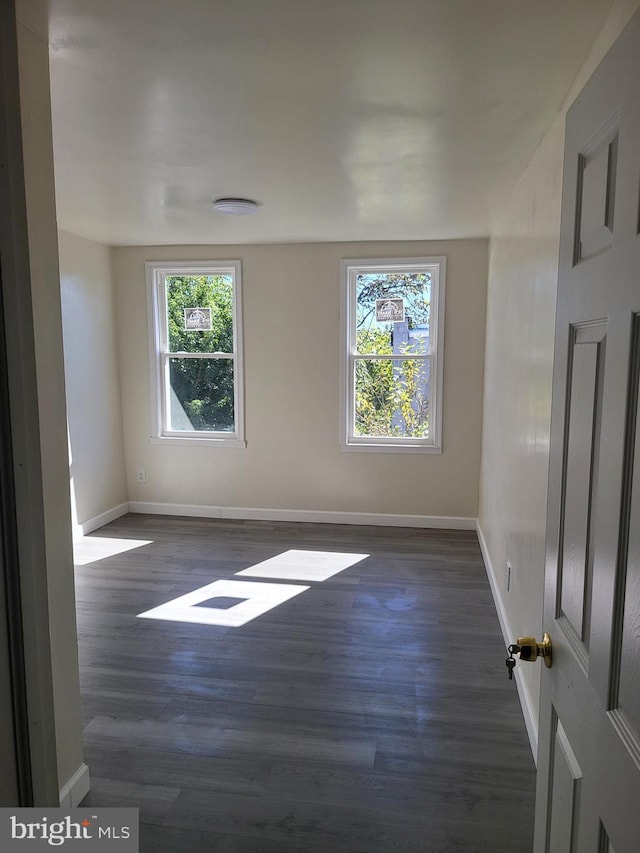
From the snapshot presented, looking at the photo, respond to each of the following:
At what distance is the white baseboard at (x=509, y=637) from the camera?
220 cm

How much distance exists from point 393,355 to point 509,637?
8.62 feet

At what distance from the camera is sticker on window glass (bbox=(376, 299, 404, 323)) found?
4840 mm

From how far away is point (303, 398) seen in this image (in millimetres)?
5012

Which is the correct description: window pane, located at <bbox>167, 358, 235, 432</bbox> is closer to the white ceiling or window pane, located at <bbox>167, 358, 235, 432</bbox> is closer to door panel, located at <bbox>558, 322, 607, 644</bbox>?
the white ceiling

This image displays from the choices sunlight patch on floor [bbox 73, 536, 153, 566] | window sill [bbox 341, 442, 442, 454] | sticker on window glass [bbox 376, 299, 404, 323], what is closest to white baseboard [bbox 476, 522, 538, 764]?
window sill [bbox 341, 442, 442, 454]

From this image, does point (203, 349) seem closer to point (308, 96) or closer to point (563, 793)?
point (308, 96)

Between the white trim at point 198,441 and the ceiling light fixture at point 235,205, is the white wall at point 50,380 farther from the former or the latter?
the white trim at point 198,441

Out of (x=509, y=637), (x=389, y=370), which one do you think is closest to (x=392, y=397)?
(x=389, y=370)

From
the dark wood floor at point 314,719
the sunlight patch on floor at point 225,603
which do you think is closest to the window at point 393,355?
the dark wood floor at point 314,719

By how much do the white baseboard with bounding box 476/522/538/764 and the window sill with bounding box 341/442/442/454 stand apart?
76cm

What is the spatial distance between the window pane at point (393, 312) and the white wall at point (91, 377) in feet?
7.34

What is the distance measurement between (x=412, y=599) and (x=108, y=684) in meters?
1.82

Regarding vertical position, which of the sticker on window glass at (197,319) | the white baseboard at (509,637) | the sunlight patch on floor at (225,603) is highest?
the sticker on window glass at (197,319)

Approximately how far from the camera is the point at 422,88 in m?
1.93
